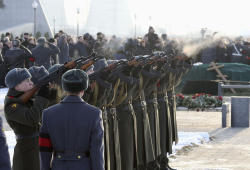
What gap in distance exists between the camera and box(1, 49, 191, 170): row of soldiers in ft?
23.9

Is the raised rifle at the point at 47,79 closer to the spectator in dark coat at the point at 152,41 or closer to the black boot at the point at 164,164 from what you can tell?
the black boot at the point at 164,164

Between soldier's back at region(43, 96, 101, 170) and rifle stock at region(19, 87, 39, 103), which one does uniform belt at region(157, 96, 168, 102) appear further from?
soldier's back at region(43, 96, 101, 170)

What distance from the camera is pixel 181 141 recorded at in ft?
43.2

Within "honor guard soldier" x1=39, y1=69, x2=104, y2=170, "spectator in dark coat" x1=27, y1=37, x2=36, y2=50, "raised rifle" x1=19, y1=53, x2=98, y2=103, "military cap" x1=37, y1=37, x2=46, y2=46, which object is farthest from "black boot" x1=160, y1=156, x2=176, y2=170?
"spectator in dark coat" x1=27, y1=37, x2=36, y2=50

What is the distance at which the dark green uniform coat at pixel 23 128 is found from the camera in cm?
675

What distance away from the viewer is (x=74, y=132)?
548 cm

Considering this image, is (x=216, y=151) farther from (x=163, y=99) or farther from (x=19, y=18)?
(x=19, y=18)

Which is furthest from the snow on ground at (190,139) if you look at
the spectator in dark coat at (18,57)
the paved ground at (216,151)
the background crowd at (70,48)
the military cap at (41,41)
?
the spectator in dark coat at (18,57)

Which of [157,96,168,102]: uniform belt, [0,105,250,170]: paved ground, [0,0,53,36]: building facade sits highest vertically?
[0,0,53,36]: building facade

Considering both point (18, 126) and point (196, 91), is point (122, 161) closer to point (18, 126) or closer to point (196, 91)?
point (18, 126)

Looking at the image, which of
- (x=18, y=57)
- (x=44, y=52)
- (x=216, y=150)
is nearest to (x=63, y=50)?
(x=18, y=57)

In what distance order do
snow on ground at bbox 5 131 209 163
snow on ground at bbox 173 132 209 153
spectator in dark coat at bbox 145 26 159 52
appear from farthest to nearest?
spectator in dark coat at bbox 145 26 159 52
snow on ground at bbox 173 132 209 153
snow on ground at bbox 5 131 209 163

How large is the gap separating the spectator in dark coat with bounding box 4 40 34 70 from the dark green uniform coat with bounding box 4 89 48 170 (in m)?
14.4

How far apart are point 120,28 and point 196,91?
393 feet
